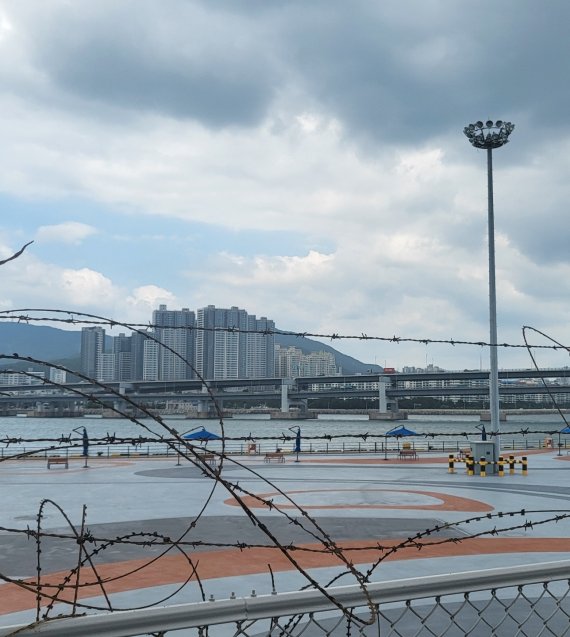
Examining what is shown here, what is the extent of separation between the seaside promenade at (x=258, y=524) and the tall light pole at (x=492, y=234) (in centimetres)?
299

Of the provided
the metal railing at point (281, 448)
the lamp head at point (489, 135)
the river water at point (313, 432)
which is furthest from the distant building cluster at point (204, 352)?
the lamp head at point (489, 135)

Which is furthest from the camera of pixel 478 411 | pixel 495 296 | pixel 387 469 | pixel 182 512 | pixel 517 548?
pixel 478 411

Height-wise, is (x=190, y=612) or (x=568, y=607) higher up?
(x=190, y=612)

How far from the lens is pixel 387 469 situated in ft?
102

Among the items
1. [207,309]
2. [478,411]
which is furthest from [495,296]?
[478,411]

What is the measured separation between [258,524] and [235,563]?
9.56 m

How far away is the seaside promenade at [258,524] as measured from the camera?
397 inches

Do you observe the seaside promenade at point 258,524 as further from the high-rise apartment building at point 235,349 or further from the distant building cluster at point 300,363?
the distant building cluster at point 300,363

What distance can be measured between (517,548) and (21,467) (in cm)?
2519

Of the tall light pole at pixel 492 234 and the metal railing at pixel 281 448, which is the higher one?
the tall light pole at pixel 492 234

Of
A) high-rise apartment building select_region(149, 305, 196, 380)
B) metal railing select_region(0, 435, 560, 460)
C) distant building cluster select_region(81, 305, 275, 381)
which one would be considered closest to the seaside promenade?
metal railing select_region(0, 435, 560, 460)

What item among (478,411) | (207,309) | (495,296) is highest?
(207,309)

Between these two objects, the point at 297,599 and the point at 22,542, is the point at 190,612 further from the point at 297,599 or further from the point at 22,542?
the point at 22,542

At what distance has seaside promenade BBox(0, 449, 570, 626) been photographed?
397 inches
